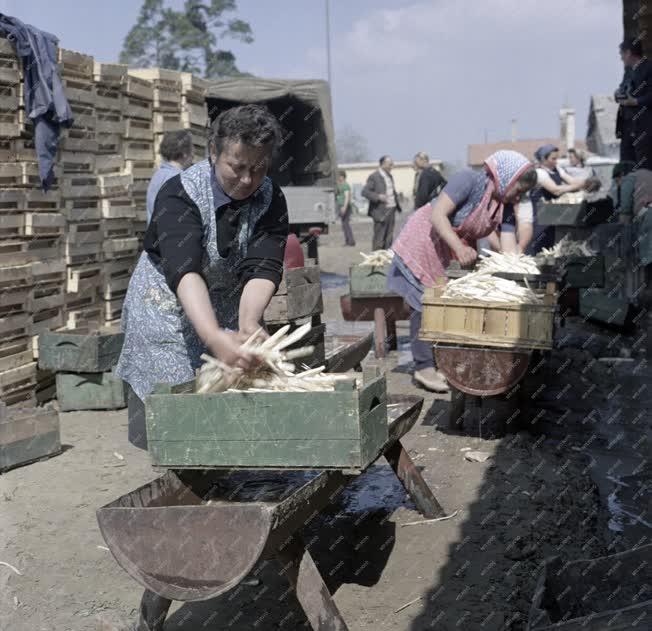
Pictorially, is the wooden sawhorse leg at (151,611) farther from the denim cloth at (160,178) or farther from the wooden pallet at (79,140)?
the wooden pallet at (79,140)

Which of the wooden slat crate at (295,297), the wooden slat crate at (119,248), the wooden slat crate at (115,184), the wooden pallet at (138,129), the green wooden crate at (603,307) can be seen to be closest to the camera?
the wooden slat crate at (295,297)

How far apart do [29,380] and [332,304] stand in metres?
7.00

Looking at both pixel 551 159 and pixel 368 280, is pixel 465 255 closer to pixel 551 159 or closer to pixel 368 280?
pixel 368 280

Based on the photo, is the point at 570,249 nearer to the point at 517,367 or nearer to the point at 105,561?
the point at 517,367

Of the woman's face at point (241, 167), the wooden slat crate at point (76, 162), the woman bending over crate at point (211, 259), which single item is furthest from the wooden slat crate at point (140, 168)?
the woman's face at point (241, 167)

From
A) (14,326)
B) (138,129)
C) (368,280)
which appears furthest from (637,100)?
(14,326)

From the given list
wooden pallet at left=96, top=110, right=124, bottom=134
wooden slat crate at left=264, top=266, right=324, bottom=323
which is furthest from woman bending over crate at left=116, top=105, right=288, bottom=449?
wooden pallet at left=96, top=110, right=124, bottom=134

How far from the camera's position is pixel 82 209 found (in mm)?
8578

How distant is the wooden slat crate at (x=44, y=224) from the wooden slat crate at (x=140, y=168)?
1.45 m

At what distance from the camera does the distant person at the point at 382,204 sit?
712 inches

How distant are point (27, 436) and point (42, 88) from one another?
309 cm

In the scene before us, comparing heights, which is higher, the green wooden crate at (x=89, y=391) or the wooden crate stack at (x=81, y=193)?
the wooden crate stack at (x=81, y=193)

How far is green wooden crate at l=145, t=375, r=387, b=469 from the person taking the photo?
3.40 meters

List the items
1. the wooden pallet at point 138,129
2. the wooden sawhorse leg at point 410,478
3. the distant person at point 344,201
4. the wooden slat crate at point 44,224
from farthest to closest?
the distant person at point 344,201 < the wooden pallet at point 138,129 < the wooden slat crate at point 44,224 < the wooden sawhorse leg at point 410,478
